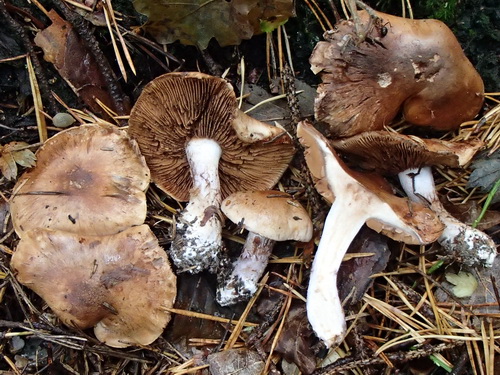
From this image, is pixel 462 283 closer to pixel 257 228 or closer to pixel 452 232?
pixel 452 232

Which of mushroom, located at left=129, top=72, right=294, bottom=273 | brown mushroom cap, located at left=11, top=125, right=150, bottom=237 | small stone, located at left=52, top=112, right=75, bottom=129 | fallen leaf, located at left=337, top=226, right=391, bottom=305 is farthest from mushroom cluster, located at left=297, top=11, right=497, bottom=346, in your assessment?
small stone, located at left=52, top=112, right=75, bottom=129

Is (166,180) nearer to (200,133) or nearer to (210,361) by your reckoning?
(200,133)

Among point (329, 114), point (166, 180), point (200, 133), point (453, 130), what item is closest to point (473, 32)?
point (453, 130)

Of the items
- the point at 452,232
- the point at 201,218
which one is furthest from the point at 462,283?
the point at 201,218

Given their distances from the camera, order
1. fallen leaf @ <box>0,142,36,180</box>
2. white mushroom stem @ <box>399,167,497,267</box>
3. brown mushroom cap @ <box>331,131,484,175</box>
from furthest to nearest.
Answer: fallen leaf @ <box>0,142,36,180</box>, white mushroom stem @ <box>399,167,497,267</box>, brown mushroom cap @ <box>331,131,484,175</box>

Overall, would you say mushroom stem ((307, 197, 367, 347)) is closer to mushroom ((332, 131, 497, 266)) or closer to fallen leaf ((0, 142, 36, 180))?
mushroom ((332, 131, 497, 266))
